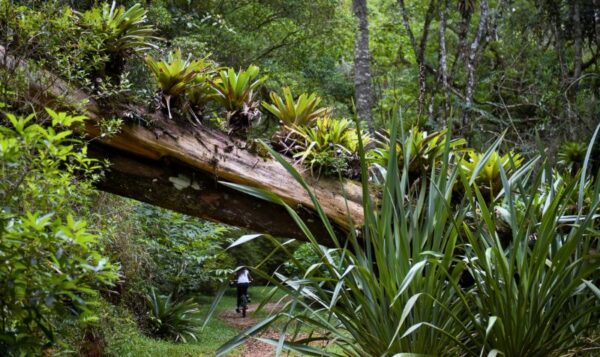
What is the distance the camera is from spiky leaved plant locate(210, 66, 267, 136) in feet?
13.6

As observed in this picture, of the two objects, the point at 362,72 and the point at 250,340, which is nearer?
the point at 250,340

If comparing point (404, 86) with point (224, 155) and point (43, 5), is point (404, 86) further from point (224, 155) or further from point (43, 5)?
point (43, 5)

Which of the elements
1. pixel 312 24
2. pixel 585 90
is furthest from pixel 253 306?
pixel 585 90

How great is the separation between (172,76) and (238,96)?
521 millimetres

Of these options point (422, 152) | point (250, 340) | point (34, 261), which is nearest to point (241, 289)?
point (250, 340)

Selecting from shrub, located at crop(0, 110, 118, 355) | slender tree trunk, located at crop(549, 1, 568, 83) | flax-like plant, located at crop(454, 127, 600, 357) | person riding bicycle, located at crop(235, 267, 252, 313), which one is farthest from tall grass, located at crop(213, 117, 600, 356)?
slender tree trunk, located at crop(549, 1, 568, 83)

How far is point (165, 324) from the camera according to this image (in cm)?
868

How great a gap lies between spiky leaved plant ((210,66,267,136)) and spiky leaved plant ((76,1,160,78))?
59 cm

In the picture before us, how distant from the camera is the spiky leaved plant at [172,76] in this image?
12.8ft

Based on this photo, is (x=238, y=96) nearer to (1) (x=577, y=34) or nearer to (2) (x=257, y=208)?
(2) (x=257, y=208)

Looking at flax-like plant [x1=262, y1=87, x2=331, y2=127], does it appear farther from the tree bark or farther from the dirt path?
the dirt path

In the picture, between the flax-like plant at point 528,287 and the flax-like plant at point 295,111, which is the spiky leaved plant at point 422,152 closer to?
the flax-like plant at point 295,111

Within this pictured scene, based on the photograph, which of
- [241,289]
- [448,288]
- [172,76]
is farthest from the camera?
[241,289]

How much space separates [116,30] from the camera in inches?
146
